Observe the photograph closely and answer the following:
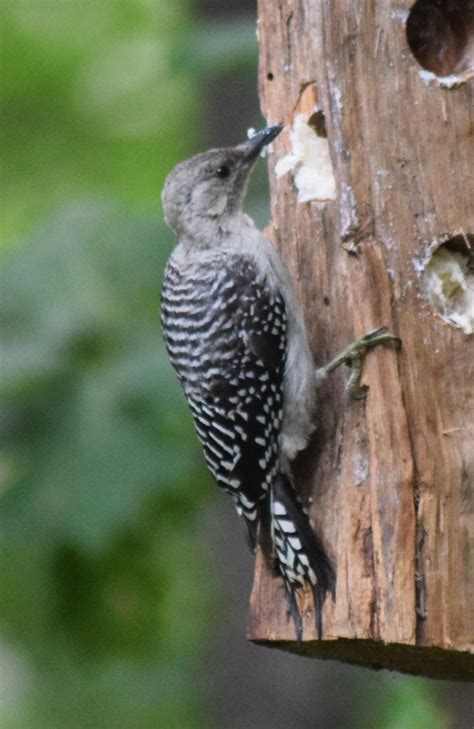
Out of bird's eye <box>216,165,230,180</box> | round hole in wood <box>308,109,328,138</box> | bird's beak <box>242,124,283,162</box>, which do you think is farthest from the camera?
bird's eye <box>216,165,230,180</box>

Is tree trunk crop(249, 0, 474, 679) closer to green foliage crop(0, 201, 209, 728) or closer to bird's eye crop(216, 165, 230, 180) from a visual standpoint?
bird's eye crop(216, 165, 230, 180)

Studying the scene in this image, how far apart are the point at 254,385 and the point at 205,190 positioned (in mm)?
875

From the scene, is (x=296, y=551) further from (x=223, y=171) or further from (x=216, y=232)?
(x=223, y=171)

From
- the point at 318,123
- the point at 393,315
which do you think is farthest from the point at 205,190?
the point at 393,315

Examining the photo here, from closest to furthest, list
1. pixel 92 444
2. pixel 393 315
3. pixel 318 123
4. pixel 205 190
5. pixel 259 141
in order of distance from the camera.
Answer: pixel 393 315 < pixel 318 123 < pixel 259 141 < pixel 205 190 < pixel 92 444

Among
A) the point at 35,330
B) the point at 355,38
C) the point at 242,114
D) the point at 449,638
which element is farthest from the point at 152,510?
the point at 242,114

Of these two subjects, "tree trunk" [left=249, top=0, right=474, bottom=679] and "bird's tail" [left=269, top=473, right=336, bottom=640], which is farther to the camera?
"bird's tail" [left=269, top=473, right=336, bottom=640]

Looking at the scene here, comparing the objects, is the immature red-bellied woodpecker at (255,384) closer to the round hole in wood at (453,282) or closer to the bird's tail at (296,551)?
the bird's tail at (296,551)

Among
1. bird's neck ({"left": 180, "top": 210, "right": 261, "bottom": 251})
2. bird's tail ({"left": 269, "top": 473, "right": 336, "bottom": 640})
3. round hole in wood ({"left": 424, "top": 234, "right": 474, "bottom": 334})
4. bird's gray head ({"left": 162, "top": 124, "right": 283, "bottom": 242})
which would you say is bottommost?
bird's tail ({"left": 269, "top": 473, "right": 336, "bottom": 640})

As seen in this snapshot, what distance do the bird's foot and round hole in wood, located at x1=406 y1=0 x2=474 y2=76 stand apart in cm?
93

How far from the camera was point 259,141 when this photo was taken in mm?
4473

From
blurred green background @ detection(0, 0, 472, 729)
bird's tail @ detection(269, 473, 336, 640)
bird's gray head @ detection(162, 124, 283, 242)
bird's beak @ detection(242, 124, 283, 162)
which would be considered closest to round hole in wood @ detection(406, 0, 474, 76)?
bird's beak @ detection(242, 124, 283, 162)

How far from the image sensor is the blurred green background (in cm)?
470

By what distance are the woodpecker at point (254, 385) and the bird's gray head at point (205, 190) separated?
0.74 ft
